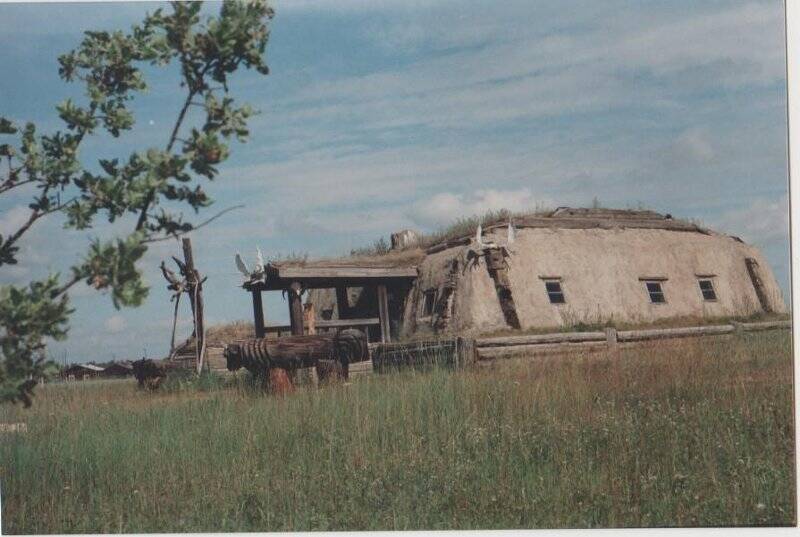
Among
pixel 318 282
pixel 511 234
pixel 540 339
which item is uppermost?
pixel 511 234

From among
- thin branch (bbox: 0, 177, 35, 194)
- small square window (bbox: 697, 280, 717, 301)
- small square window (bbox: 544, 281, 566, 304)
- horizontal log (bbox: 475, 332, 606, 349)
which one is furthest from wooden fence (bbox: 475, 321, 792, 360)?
thin branch (bbox: 0, 177, 35, 194)

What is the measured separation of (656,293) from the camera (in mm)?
14398

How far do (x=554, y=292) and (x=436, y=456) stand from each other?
25.2 feet

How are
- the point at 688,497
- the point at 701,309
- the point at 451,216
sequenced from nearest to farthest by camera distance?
the point at 688,497
the point at 451,216
the point at 701,309

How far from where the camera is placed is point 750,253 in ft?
30.8

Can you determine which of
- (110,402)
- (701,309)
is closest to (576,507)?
(110,402)

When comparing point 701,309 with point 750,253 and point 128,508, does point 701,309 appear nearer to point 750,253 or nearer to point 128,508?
point 750,253

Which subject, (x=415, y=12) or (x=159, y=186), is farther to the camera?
(x=415, y=12)

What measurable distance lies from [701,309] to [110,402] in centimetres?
973

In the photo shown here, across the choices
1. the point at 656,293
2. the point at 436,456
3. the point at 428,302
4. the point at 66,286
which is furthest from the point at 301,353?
the point at 656,293

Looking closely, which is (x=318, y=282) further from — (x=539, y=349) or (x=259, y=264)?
(x=259, y=264)

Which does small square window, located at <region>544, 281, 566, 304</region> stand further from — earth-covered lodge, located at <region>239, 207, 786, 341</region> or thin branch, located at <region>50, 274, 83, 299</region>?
thin branch, located at <region>50, 274, 83, 299</region>

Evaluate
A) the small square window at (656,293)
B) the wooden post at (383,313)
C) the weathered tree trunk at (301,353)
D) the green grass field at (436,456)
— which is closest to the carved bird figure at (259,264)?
the weathered tree trunk at (301,353)

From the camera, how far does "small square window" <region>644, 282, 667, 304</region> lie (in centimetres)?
1420
